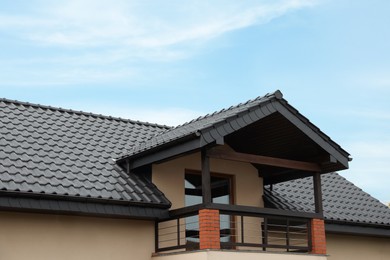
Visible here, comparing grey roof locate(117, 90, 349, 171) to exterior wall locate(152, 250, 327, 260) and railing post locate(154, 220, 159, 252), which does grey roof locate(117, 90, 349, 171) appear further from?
exterior wall locate(152, 250, 327, 260)

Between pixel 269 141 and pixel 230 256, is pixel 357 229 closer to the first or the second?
pixel 269 141

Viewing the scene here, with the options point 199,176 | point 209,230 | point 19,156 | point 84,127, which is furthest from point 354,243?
point 19,156

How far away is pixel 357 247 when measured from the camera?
56.1 feet

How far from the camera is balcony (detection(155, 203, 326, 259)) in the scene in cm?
1216

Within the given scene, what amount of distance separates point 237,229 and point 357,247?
448cm

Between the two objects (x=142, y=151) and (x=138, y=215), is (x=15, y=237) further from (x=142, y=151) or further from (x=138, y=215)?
(x=142, y=151)

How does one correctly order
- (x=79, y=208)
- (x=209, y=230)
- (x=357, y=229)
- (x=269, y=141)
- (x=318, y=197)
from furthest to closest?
1. (x=357, y=229)
2. (x=269, y=141)
3. (x=318, y=197)
4. (x=209, y=230)
5. (x=79, y=208)

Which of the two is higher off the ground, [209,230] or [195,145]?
[195,145]

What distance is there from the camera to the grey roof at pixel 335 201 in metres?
15.8

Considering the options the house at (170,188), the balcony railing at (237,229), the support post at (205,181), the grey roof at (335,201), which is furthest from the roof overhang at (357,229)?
the support post at (205,181)

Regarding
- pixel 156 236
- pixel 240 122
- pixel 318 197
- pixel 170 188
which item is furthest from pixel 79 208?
pixel 318 197

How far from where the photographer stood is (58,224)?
12.0m

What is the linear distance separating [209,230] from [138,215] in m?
1.53

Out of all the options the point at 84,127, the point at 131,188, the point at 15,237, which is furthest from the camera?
the point at 84,127
